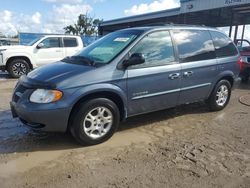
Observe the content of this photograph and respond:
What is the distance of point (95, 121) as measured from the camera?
464cm

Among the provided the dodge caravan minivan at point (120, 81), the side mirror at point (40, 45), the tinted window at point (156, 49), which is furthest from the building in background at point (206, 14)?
the tinted window at point (156, 49)

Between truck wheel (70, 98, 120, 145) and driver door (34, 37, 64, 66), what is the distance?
29.1ft

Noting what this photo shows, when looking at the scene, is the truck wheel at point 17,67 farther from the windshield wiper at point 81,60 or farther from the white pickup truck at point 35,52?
the windshield wiper at point 81,60

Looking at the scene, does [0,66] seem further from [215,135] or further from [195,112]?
[215,135]

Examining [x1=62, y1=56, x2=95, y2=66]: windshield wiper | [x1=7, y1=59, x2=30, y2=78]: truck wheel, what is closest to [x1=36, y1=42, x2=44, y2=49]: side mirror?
[x1=7, y1=59, x2=30, y2=78]: truck wheel

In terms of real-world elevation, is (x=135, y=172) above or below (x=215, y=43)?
below

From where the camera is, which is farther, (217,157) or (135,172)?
(217,157)

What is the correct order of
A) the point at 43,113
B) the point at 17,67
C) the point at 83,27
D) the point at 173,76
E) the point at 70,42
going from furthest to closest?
the point at 83,27 < the point at 70,42 < the point at 17,67 < the point at 173,76 < the point at 43,113

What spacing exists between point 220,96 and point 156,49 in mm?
2269

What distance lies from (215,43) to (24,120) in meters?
4.11

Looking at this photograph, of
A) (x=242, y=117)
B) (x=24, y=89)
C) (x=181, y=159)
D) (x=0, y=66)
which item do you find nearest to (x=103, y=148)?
(x=181, y=159)

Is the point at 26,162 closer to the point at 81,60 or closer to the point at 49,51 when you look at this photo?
the point at 81,60

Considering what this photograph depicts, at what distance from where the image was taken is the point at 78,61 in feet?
16.9

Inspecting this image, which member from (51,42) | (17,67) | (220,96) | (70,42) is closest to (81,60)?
(220,96)
